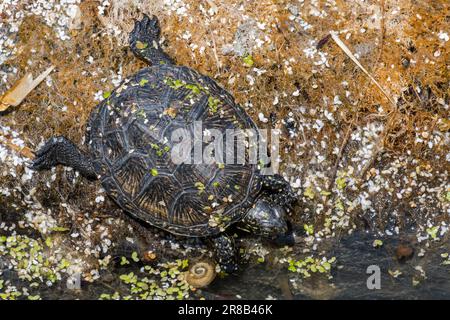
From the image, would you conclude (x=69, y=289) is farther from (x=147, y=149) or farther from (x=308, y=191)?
(x=308, y=191)

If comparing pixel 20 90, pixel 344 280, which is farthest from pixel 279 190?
pixel 20 90

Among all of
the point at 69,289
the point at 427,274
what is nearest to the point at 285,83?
the point at 427,274

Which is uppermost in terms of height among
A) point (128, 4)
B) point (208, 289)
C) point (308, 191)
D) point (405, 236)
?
point (128, 4)

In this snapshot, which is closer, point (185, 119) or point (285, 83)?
point (185, 119)

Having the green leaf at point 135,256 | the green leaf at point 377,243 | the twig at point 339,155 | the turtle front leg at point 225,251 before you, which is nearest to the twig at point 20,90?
the green leaf at point 135,256

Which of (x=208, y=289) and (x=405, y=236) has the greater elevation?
(x=405, y=236)

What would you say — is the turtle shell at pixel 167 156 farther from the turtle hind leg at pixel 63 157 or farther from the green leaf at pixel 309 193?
the green leaf at pixel 309 193
